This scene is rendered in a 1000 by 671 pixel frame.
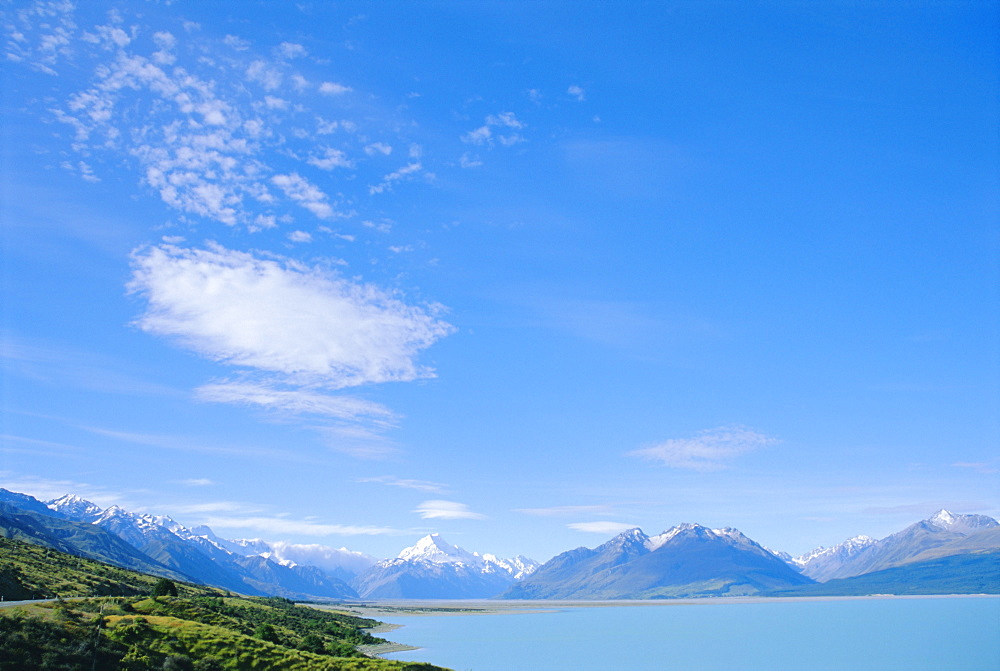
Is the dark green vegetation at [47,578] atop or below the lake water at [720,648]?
atop

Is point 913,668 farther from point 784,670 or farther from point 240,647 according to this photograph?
point 240,647

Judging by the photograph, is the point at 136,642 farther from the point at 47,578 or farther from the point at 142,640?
the point at 47,578

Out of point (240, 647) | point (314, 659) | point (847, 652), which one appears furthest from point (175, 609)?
point (847, 652)

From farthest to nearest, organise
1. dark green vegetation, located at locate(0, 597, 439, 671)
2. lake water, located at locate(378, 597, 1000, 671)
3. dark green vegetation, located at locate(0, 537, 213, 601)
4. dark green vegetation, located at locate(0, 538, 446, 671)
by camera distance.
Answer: lake water, located at locate(378, 597, 1000, 671) → dark green vegetation, located at locate(0, 537, 213, 601) → dark green vegetation, located at locate(0, 538, 446, 671) → dark green vegetation, located at locate(0, 597, 439, 671)

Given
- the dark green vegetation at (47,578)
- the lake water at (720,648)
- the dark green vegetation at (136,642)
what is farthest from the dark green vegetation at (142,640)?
the lake water at (720,648)

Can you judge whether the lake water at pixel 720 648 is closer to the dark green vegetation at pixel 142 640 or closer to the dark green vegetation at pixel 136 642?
the dark green vegetation at pixel 142 640

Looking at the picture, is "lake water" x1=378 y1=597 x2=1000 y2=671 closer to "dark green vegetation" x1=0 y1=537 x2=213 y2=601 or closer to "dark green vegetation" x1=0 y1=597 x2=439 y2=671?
"dark green vegetation" x1=0 y1=597 x2=439 y2=671

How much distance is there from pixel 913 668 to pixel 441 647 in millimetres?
72405

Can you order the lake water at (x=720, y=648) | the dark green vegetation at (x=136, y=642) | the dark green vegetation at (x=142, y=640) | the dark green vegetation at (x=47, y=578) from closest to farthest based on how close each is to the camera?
the dark green vegetation at (x=136, y=642) < the dark green vegetation at (x=142, y=640) < the dark green vegetation at (x=47, y=578) < the lake water at (x=720, y=648)

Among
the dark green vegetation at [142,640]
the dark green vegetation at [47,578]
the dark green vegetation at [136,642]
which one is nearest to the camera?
the dark green vegetation at [136,642]

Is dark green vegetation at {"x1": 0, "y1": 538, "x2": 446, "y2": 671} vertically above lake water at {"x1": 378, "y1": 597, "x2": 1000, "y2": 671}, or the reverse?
dark green vegetation at {"x1": 0, "y1": 538, "x2": 446, "y2": 671}

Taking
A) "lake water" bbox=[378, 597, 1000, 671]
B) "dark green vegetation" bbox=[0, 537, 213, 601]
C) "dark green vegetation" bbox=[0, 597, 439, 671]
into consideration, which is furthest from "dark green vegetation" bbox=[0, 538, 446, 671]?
"lake water" bbox=[378, 597, 1000, 671]

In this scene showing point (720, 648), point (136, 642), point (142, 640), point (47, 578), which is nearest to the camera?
point (136, 642)

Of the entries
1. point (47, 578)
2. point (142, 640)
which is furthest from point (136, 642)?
point (47, 578)
